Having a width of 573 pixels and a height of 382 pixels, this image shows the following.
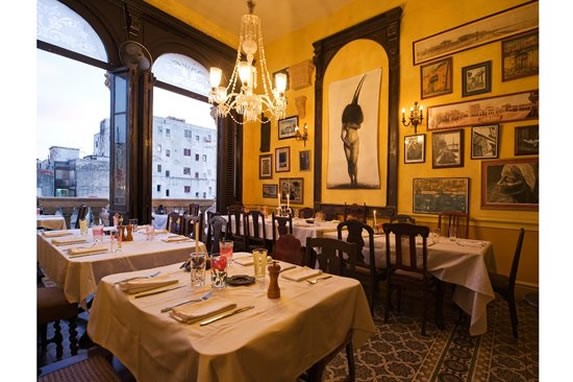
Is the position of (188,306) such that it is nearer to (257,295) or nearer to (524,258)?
(257,295)

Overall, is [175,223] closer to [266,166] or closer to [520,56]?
[266,166]

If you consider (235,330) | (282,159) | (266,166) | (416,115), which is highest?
(416,115)

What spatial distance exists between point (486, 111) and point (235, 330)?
4549 millimetres

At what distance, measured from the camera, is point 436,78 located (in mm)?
4523

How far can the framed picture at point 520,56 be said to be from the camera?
3756 millimetres

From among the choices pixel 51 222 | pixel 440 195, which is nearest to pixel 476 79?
pixel 440 195

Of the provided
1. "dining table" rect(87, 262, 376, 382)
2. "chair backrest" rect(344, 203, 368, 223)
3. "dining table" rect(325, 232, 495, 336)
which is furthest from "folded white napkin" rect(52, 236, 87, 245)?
"chair backrest" rect(344, 203, 368, 223)

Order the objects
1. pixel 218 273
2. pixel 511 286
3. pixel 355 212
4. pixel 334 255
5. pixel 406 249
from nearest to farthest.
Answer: pixel 218 273 → pixel 334 255 → pixel 511 286 → pixel 406 249 → pixel 355 212

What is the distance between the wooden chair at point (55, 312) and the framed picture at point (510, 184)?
16.0 feet

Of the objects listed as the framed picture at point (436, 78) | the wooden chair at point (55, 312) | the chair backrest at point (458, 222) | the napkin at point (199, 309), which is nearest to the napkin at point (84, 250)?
the wooden chair at point (55, 312)

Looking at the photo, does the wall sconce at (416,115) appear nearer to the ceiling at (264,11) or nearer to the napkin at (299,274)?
the ceiling at (264,11)

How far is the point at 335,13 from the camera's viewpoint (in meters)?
5.91

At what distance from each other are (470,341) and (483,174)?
2429 mm
